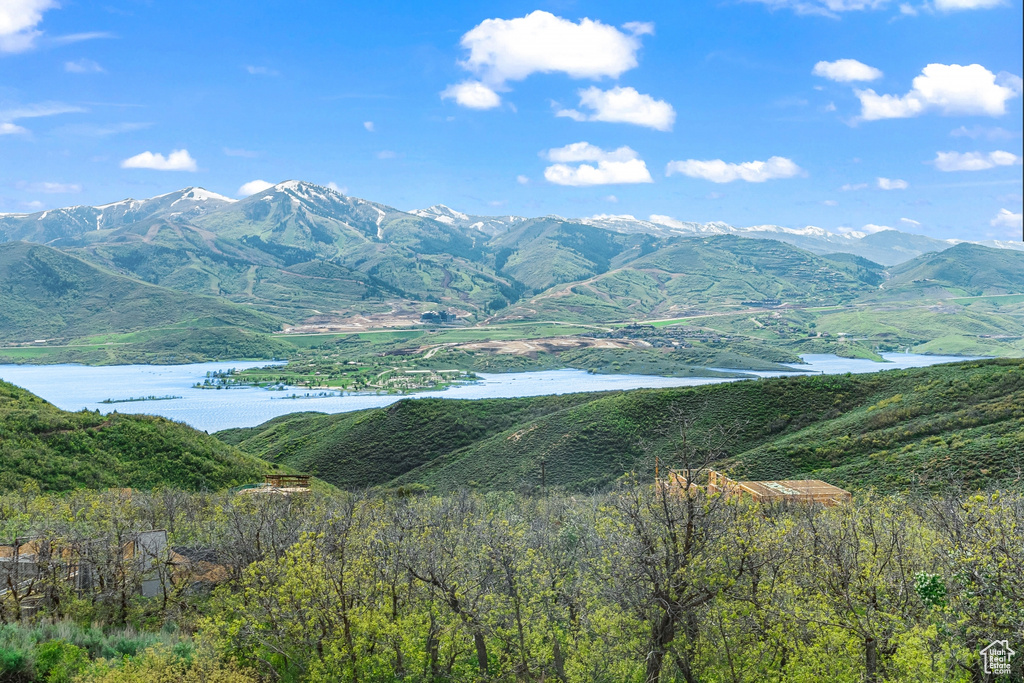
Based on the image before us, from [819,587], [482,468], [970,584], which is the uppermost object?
A: [970,584]

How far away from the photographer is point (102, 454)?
5603cm

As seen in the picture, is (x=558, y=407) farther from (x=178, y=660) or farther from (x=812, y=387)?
(x=178, y=660)

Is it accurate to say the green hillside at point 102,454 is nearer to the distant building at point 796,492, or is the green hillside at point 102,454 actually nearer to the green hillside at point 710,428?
the green hillside at point 710,428

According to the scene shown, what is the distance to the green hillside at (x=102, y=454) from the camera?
5044 centimetres

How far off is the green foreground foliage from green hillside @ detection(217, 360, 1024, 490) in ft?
84.3

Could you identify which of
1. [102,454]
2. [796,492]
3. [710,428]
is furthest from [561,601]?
[102,454]

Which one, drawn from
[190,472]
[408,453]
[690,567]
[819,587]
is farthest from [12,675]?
[408,453]

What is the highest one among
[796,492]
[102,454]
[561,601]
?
[102,454]

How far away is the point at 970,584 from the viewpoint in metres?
16.3

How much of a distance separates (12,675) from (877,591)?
25192mm

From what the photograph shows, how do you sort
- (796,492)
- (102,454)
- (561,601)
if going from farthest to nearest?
(102,454), (796,492), (561,601)

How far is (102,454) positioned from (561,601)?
46.4 m

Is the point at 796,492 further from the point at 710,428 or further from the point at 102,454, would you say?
the point at 102,454

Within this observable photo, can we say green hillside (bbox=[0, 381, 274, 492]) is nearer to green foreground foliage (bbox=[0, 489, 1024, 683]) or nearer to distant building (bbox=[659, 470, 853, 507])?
green foreground foliage (bbox=[0, 489, 1024, 683])
